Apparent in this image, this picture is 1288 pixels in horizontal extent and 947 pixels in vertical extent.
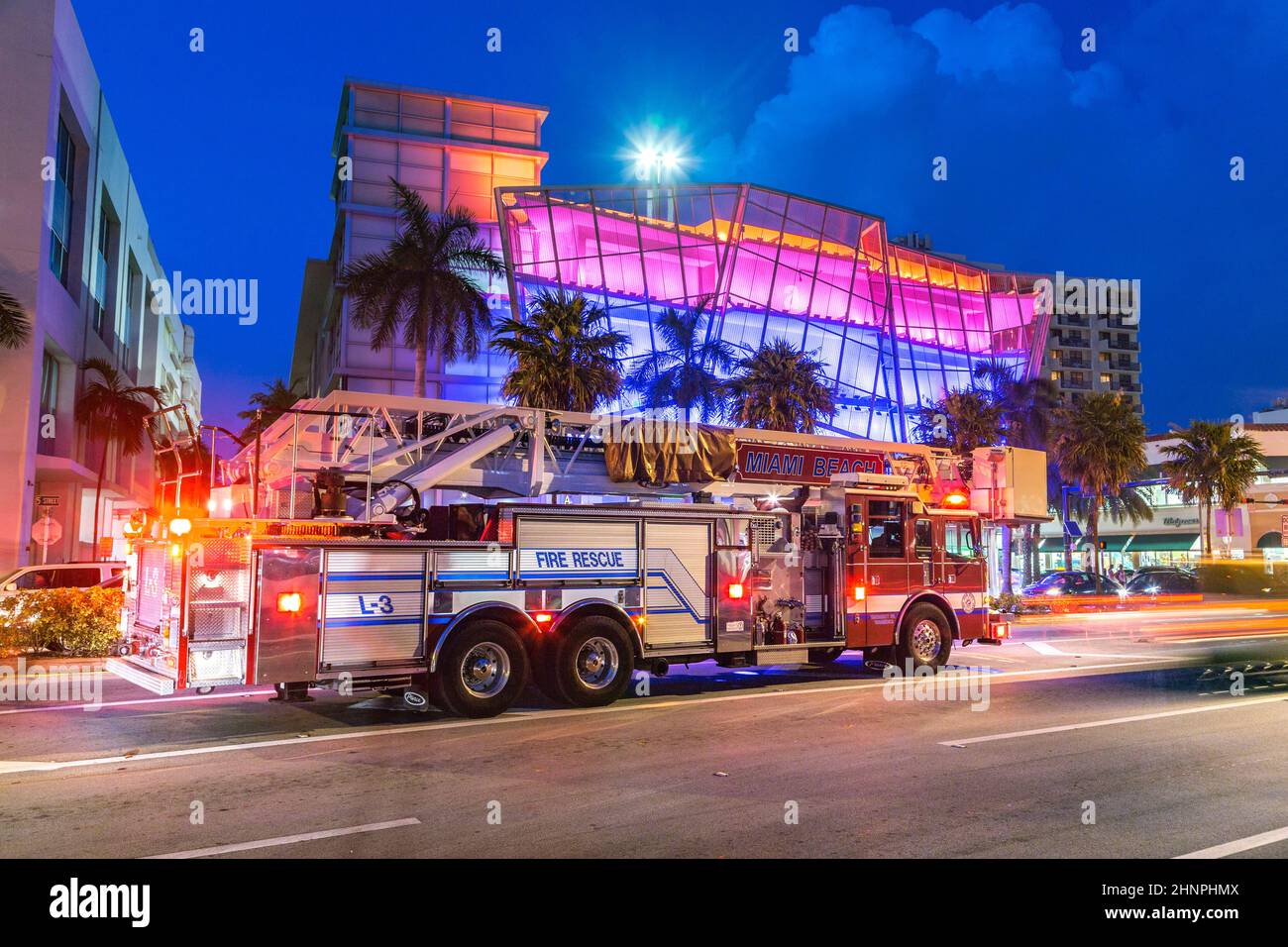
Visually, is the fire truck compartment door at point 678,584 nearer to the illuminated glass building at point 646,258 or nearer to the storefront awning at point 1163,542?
the illuminated glass building at point 646,258

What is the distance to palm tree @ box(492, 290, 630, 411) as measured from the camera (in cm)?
3075

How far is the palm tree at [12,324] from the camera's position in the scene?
24.4m

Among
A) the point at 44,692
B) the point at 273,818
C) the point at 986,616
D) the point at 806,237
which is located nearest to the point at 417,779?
the point at 273,818

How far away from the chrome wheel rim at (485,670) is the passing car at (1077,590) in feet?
88.8

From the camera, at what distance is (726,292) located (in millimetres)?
45781

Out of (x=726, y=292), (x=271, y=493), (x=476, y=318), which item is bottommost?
(x=271, y=493)

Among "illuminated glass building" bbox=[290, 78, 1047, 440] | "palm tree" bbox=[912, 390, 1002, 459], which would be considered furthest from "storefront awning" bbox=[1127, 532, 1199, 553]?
"palm tree" bbox=[912, 390, 1002, 459]

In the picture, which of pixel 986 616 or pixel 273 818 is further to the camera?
pixel 986 616

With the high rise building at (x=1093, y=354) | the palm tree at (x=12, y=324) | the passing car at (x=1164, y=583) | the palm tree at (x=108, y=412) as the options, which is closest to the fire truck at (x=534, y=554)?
the palm tree at (x=12, y=324)

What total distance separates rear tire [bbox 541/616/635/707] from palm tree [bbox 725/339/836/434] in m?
26.0

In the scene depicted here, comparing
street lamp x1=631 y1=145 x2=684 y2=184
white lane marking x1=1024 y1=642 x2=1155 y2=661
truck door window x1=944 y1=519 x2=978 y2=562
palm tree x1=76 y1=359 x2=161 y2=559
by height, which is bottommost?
white lane marking x1=1024 y1=642 x2=1155 y2=661

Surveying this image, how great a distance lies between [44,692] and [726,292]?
36.4m

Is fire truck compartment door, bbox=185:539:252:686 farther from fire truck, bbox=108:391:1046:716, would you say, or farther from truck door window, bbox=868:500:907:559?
truck door window, bbox=868:500:907:559
